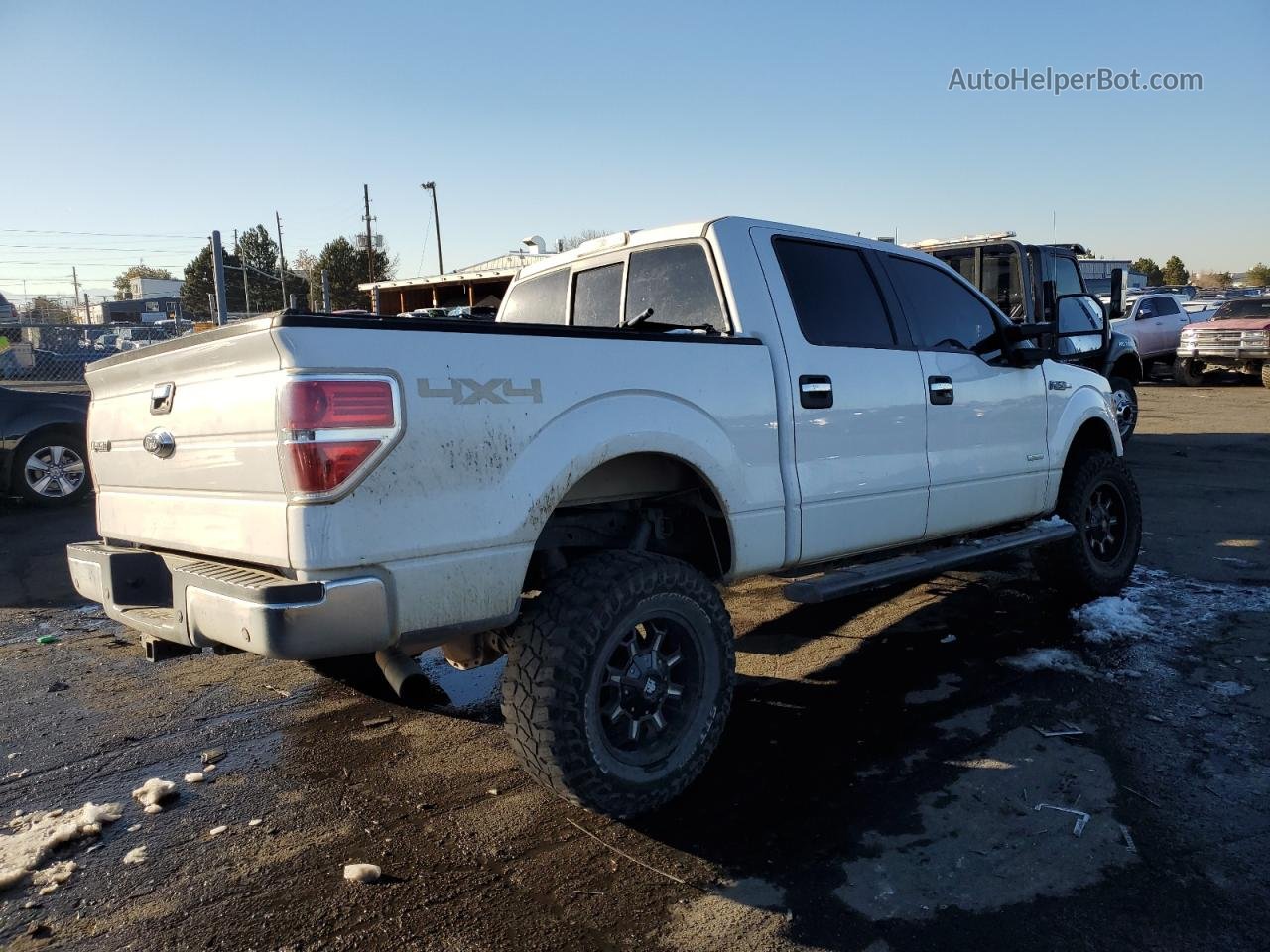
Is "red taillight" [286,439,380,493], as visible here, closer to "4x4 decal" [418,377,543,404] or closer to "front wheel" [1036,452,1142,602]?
"4x4 decal" [418,377,543,404]

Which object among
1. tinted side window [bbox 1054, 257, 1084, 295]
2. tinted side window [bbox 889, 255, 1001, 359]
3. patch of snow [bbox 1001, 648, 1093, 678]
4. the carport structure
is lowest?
patch of snow [bbox 1001, 648, 1093, 678]

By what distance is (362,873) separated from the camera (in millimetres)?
2775

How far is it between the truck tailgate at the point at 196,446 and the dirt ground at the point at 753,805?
1.00m

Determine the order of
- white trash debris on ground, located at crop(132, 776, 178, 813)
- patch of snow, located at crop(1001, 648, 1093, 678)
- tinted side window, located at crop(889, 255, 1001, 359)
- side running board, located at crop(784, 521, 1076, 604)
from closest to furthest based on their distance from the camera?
white trash debris on ground, located at crop(132, 776, 178, 813), side running board, located at crop(784, 521, 1076, 604), patch of snow, located at crop(1001, 648, 1093, 678), tinted side window, located at crop(889, 255, 1001, 359)

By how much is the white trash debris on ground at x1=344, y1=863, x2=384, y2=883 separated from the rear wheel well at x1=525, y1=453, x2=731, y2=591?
3.56ft

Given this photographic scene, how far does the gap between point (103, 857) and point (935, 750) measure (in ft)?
9.78

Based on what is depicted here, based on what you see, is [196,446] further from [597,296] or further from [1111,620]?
[1111,620]

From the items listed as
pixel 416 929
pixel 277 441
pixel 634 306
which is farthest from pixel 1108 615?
pixel 277 441

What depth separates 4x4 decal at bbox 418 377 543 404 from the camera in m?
2.66

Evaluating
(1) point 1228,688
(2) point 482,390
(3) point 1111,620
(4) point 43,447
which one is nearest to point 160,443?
(2) point 482,390

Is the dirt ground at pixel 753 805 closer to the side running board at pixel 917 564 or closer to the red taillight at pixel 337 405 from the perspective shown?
the side running board at pixel 917 564

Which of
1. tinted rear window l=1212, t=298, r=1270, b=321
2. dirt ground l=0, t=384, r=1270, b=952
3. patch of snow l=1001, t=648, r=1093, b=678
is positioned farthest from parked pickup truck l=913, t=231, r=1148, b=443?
tinted rear window l=1212, t=298, r=1270, b=321

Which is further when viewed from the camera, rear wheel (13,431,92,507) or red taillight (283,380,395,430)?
rear wheel (13,431,92,507)

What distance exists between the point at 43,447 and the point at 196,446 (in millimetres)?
7552
